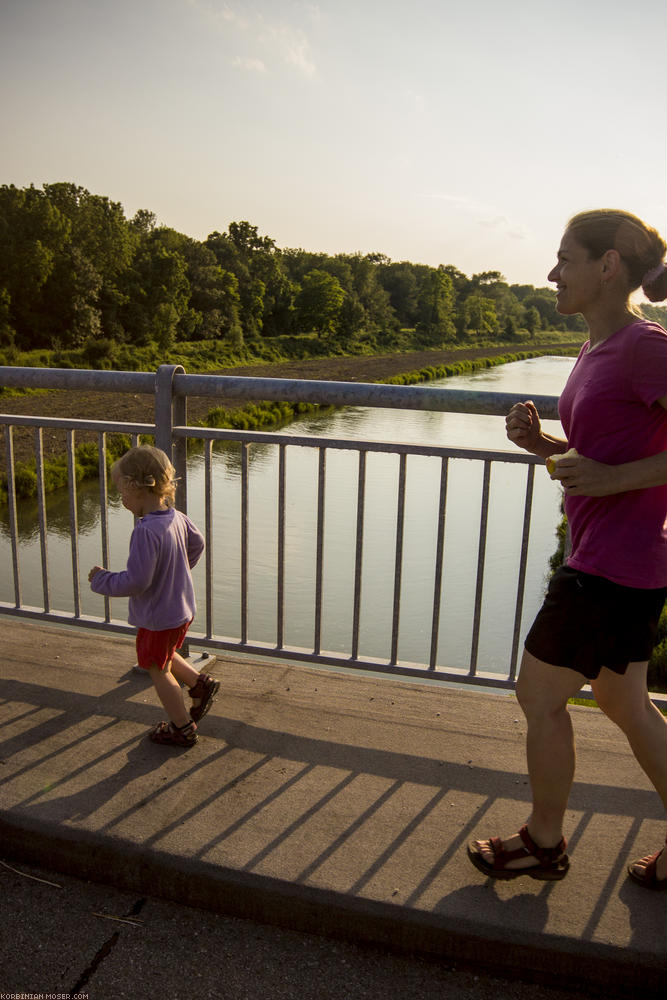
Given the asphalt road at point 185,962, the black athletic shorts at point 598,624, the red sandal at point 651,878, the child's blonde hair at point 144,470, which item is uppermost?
the child's blonde hair at point 144,470

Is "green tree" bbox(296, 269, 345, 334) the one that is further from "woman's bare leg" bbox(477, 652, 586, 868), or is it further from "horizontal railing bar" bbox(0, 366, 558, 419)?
"woman's bare leg" bbox(477, 652, 586, 868)

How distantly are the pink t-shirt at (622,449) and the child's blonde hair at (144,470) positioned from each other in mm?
1314

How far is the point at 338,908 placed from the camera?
1948 mm

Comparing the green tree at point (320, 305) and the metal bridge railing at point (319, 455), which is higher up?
the green tree at point (320, 305)

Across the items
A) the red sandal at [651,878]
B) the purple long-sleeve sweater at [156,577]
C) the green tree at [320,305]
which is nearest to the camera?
the red sandal at [651,878]

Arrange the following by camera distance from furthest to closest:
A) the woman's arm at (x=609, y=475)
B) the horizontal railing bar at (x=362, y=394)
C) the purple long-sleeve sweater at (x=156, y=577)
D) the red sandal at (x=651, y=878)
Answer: the horizontal railing bar at (x=362, y=394) < the purple long-sleeve sweater at (x=156, y=577) < the red sandal at (x=651, y=878) < the woman's arm at (x=609, y=475)

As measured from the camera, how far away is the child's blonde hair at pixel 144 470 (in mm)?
2529

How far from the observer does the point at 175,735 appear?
2.65 m

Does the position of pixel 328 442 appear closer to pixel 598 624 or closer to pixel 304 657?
pixel 304 657

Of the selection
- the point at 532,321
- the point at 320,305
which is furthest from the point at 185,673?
the point at 532,321

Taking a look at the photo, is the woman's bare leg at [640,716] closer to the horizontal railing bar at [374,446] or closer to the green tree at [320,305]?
the horizontal railing bar at [374,446]

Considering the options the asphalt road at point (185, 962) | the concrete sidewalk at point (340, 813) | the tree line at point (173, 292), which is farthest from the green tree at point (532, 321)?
the asphalt road at point (185, 962)

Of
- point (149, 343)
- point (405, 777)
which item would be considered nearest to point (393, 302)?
point (149, 343)

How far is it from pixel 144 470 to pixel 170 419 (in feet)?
1.96
